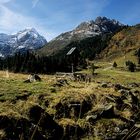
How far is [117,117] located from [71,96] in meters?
3.55

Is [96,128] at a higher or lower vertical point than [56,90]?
lower

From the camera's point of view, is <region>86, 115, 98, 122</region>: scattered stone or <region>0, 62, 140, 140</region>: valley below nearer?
<region>0, 62, 140, 140</region>: valley below

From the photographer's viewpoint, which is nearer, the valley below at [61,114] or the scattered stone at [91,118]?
the valley below at [61,114]

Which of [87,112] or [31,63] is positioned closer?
[87,112]

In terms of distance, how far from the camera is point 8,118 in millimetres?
15734

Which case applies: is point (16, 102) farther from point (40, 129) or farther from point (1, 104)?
point (40, 129)

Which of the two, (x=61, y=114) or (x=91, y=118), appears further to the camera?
(x=61, y=114)

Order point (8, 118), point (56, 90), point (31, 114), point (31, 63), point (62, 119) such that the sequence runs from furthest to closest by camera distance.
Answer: point (31, 63), point (56, 90), point (62, 119), point (31, 114), point (8, 118)

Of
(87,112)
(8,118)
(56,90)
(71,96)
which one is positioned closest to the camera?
(8,118)

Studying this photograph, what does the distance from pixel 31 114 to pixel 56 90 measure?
6.86 m

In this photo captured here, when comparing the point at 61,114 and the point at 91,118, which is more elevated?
the point at 61,114

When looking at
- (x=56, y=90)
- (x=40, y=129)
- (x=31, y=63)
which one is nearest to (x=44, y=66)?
(x=31, y=63)

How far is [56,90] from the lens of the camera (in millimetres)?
24281

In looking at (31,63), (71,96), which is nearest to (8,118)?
(71,96)
